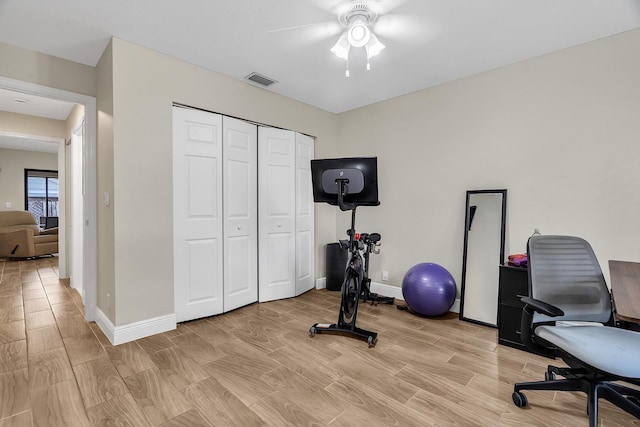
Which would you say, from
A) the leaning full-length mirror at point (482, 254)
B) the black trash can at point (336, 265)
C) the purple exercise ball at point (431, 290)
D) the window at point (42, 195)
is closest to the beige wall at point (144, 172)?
the black trash can at point (336, 265)

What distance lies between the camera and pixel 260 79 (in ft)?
10.4

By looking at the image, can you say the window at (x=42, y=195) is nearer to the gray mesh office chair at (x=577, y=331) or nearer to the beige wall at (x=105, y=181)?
the beige wall at (x=105, y=181)

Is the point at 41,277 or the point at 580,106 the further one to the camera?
the point at 41,277

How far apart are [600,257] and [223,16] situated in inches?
140

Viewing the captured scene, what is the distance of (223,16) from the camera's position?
2.14 m

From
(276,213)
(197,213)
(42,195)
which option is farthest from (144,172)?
(42,195)

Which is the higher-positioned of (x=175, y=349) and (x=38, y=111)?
(x=38, y=111)

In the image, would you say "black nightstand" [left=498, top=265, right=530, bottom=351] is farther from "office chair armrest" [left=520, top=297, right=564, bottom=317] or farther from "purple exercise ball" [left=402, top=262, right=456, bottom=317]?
"office chair armrest" [left=520, top=297, right=564, bottom=317]

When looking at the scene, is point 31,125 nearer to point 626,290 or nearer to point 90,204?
point 90,204

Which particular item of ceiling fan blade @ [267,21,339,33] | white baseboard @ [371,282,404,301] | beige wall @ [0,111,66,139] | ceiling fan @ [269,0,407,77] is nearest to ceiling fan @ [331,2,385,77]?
ceiling fan @ [269,0,407,77]

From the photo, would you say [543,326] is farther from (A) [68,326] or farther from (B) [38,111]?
(B) [38,111]

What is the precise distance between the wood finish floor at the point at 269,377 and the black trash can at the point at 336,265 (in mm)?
1044

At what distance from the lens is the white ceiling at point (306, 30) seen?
6.64 feet

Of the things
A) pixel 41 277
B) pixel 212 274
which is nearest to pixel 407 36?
pixel 212 274
